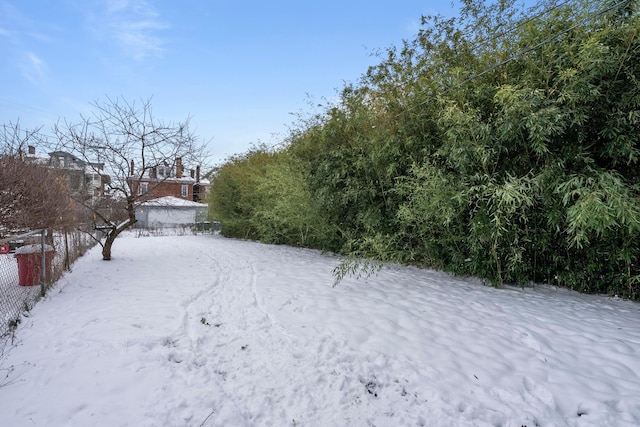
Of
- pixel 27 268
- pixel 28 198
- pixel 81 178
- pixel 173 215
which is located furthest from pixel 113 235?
pixel 173 215

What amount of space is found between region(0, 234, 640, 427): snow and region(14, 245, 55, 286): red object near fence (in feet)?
2.26

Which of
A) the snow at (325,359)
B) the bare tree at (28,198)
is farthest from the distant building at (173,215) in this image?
the snow at (325,359)

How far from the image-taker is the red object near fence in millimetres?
4215

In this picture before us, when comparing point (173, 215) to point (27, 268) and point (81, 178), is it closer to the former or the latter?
point (81, 178)

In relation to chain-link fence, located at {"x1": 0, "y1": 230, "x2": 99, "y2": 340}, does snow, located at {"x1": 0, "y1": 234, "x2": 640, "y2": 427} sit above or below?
below

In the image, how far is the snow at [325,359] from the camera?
1.80 meters

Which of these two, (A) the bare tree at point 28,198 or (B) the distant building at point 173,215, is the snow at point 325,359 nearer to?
(A) the bare tree at point 28,198

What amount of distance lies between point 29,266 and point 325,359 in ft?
14.6

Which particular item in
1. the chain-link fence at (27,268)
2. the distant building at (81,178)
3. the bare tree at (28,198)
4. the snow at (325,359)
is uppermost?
the distant building at (81,178)

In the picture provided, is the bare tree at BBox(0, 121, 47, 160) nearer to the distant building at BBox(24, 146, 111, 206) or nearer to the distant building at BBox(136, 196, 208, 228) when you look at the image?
the distant building at BBox(24, 146, 111, 206)

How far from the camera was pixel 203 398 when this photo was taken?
192 centimetres

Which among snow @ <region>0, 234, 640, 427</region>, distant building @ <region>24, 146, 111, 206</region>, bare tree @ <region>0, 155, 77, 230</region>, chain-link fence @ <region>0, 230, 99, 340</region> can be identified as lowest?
snow @ <region>0, 234, 640, 427</region>

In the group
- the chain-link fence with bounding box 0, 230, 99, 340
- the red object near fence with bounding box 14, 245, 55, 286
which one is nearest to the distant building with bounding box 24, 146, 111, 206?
the chain-link fence with bounding box 0, 230, 99, 340

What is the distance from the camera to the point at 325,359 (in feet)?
7.96
